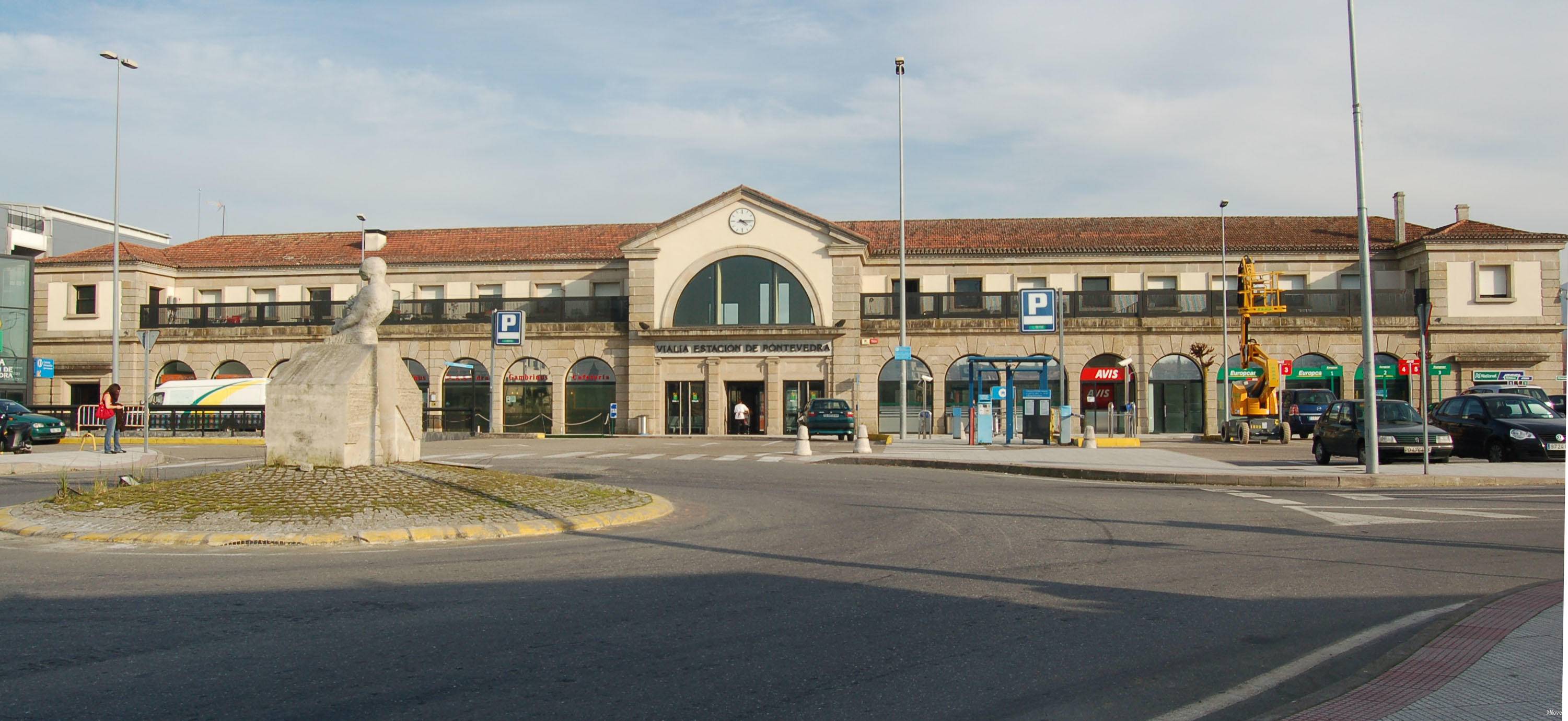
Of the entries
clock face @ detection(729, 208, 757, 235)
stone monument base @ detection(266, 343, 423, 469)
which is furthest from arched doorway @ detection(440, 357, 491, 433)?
stone monument base @ detection(266, 343, 423, 469)

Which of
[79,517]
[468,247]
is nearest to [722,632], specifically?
[79,517]

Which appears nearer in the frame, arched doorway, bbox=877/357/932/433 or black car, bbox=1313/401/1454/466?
black car, bbox=1313/401/1454/466

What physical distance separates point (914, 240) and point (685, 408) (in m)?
12.0

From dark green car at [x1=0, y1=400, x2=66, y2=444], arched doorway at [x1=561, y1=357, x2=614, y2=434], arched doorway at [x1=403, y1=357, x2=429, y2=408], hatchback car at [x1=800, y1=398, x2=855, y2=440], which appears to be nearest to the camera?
dark green car at [x1=0, y1=400, x2=66, y2=444]

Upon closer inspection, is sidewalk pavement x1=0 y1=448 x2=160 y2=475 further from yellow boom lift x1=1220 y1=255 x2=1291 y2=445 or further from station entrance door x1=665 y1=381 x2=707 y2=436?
yellow boom lift x1=1220 y1=255 x2=1291 y2=445

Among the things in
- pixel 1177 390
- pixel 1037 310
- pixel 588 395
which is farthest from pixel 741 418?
pixel 1177 390

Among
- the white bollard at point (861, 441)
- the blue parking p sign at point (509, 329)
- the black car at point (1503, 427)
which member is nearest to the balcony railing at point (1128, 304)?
the blue parking p sign at point (509, 329)

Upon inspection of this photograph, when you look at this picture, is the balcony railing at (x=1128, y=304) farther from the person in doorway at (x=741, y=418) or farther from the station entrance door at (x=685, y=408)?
the station entrance door at (x=685, y=408)

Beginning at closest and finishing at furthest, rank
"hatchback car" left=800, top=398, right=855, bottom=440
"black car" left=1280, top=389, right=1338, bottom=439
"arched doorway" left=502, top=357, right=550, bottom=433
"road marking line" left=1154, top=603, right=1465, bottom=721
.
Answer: "road marking line" left=1154, top=603, right=1465, bottom=721
"hatchback car" left=800, top=398, right=855, bottom=440
"black car" left=1280, top=389, right=1338, bottom=439
"arched doorway" left=502, top=357, right=550, bottom=433

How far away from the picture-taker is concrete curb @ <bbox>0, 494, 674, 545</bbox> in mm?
10086

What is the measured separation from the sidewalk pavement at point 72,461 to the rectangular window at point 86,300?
950 inches

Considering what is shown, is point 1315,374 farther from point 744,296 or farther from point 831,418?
point 744,296

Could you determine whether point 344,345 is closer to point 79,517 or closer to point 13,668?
point 79,517

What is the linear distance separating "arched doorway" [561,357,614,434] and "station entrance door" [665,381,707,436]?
246 centimetres
